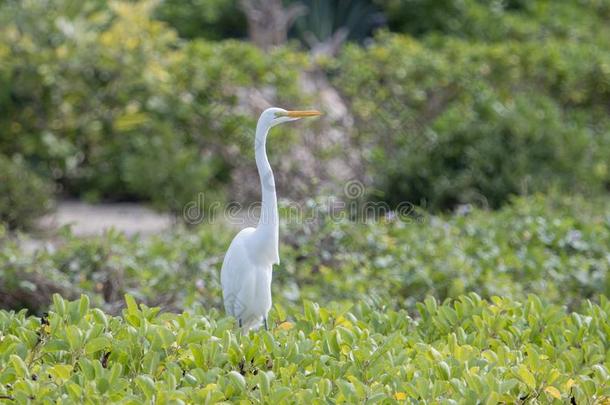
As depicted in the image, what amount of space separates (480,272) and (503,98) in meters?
4.14

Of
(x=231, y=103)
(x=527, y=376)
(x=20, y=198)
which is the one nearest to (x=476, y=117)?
(x=231, y=103)

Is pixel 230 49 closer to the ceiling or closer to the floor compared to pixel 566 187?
closer to the ceiling

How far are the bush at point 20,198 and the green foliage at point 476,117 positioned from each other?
2308 mm

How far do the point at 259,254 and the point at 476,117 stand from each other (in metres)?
4.63

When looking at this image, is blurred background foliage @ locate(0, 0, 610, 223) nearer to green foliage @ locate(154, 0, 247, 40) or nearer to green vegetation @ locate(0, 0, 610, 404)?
green vegetation @ locate(0, 0, 610, 404)

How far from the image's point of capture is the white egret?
344cm

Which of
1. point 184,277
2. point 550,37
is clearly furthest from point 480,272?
point 550,37

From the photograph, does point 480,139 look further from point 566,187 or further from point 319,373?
point 319,373

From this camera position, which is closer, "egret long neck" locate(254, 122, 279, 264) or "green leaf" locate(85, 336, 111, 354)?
"green leaf" locate(85, 336, 111, 354)

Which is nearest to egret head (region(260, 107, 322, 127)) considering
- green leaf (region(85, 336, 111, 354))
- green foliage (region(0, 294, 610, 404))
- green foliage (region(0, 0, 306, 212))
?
green foliage (region(0, 294, 610, 404))

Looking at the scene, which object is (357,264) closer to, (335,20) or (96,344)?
(96,344)

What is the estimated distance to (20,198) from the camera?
282 inches

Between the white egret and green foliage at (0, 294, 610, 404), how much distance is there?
0.36ft

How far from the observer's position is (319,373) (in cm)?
295
